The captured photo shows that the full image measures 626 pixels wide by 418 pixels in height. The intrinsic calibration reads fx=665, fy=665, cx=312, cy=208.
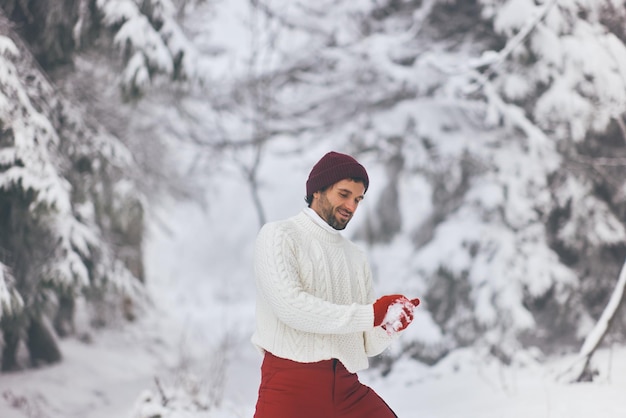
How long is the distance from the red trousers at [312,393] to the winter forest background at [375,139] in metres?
2.19

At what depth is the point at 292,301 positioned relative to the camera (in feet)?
7.50

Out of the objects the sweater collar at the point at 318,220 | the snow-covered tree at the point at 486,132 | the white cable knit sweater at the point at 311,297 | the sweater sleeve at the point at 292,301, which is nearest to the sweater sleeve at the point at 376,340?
the white cable knit sweater at the point at 311,297

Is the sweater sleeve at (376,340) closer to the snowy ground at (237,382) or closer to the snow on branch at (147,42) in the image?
the snowy ground at (237,382)

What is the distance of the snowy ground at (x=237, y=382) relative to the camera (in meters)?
4.57

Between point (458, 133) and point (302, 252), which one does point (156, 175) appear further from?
point (302, 252)

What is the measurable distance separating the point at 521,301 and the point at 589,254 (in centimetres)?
88

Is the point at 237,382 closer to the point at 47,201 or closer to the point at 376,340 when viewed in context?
the point at 47,201

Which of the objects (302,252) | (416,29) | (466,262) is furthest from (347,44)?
(302,252)

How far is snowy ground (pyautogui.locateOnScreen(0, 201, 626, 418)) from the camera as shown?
457cm

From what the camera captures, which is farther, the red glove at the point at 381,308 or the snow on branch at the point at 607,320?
the snow on branch at the point at 607,320

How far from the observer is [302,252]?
8.17 ft

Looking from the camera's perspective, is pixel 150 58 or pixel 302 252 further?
pixel 150 58

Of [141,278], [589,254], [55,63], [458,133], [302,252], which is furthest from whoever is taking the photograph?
[141,278]

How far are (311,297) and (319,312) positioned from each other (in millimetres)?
59
